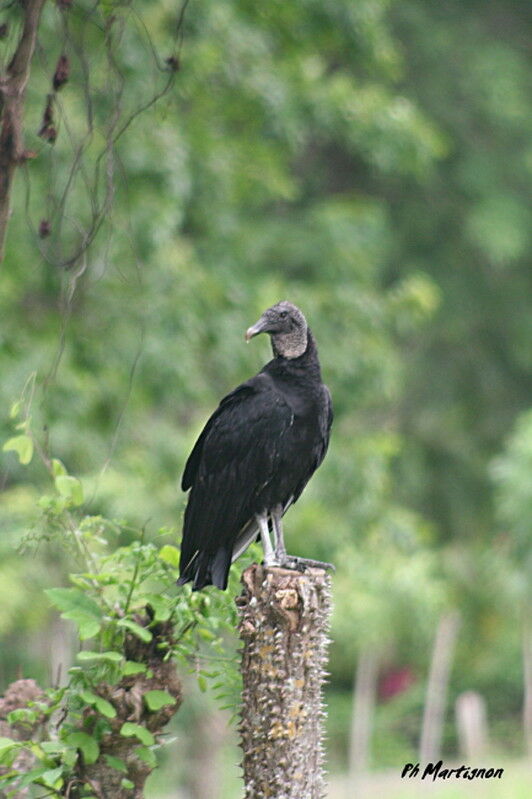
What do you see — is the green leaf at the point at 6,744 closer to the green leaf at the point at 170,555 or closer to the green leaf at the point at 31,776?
the green leaf at the point at 31,776

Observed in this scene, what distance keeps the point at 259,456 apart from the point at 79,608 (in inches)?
23.3

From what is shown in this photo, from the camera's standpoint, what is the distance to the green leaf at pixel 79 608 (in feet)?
8.32

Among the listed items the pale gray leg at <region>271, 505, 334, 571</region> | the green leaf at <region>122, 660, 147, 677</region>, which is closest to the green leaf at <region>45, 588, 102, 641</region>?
the green leaf at <region>122, 660, 147, 677</region>

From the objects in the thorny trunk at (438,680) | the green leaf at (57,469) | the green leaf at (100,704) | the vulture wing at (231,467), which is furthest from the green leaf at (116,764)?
the thorny trunk at (438,680)

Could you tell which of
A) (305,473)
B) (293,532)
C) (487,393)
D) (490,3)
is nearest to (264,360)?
(293,532)

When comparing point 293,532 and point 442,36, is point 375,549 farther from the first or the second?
point 442,36

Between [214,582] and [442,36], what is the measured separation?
7899mm

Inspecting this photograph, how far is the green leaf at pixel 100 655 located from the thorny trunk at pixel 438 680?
264 inches

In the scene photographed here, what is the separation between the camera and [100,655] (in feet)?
8.34

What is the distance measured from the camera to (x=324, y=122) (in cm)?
689

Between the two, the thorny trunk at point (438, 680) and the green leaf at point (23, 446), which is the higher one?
the thorny trunk at point (438, 680)

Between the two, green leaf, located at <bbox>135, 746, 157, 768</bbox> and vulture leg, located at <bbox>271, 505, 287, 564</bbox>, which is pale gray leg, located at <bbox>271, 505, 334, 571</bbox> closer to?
vulture leg, located at <bbox>271, 505, 287, 564</bbox>

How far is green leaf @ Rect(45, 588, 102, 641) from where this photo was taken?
8.32 feet

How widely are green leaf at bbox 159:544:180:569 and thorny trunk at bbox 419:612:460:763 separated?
21.2 ft
